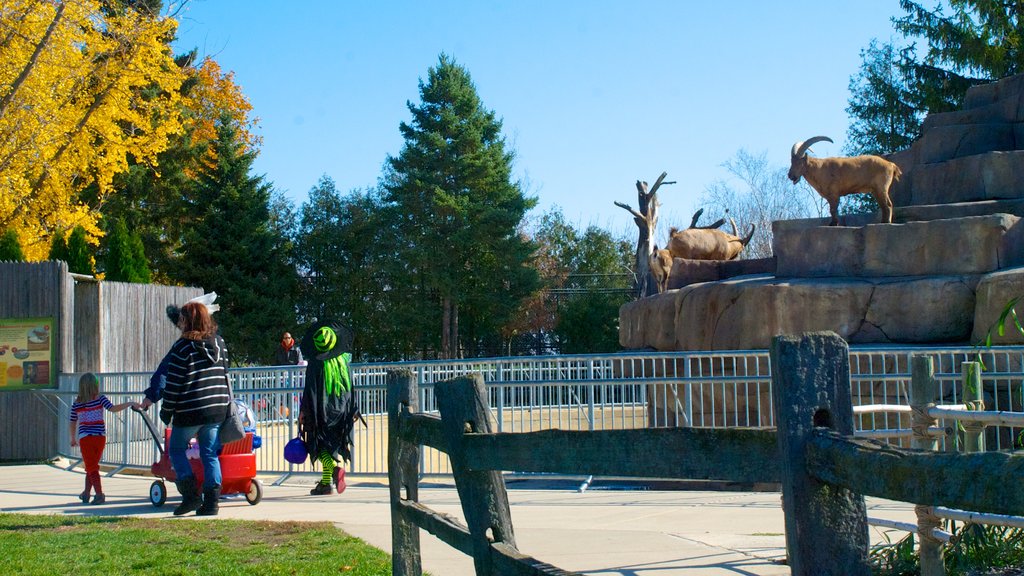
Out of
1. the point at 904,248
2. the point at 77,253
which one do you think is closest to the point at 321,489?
the point at 904,248

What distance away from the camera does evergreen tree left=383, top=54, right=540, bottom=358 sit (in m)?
38.3

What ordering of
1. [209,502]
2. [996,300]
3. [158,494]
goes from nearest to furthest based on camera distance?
[209,502] < [158,494] < [996,300]

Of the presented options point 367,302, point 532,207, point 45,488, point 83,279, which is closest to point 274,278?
point 367,302

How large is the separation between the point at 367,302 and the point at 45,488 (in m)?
28.2

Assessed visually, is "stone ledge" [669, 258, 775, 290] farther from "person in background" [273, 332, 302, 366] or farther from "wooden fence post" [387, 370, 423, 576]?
"wooden fence post" [387, 370, 423, 576]

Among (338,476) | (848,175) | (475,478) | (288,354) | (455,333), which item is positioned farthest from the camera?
(455,333)

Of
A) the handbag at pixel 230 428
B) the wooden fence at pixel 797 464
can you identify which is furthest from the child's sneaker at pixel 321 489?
the wooden fence at pixel 797 464

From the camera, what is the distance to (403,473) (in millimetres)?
4938

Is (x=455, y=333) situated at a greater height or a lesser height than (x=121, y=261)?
lesser

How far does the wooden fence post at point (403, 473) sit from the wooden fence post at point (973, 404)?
8.91 ft

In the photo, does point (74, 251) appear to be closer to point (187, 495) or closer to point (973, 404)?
point (187, 495)

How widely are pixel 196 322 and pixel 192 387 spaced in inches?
21.9

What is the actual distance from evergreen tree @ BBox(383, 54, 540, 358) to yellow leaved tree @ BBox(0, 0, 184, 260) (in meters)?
17.4

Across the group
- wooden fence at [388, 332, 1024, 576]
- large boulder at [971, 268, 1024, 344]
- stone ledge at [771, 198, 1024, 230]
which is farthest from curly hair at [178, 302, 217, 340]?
stone ledge at [771, 198, 1024, 230]
